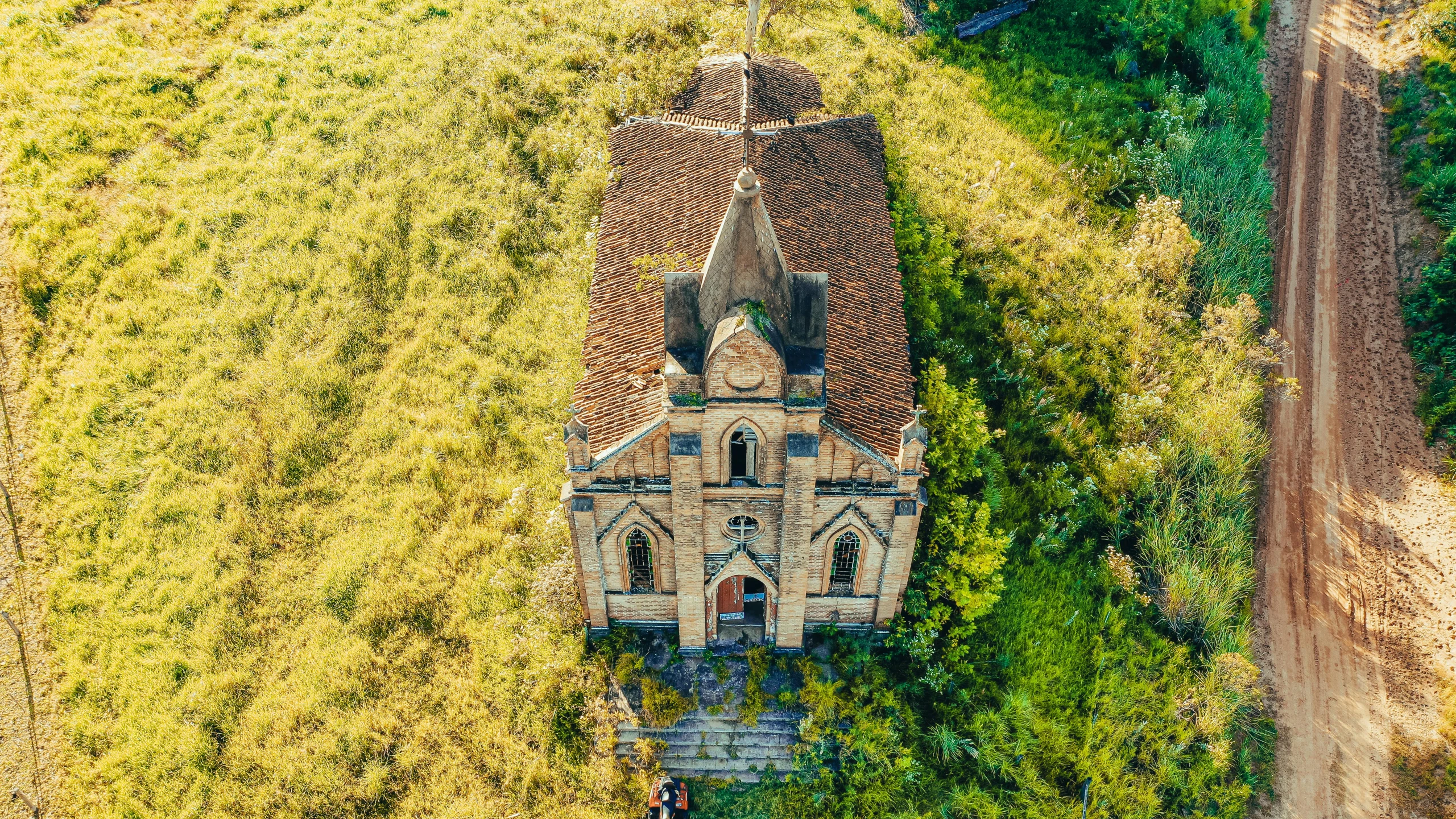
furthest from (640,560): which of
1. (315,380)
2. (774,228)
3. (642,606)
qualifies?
(315,380)

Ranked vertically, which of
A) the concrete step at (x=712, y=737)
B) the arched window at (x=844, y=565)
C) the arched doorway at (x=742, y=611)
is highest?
the arched window at (x=844, y=565)

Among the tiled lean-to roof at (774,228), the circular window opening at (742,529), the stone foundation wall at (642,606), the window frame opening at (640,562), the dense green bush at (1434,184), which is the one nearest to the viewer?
the circular window opening at (742,529)

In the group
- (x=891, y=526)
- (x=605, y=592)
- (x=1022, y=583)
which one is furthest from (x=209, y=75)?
(x=1022, y=583)

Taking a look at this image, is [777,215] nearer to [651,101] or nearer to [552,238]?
[552,238]

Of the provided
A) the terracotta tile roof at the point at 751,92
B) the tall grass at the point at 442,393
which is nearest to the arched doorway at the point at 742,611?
the tall grass at the point at 442,393

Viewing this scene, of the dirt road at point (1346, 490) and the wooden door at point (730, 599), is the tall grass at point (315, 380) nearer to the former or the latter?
the wooden door at point (730, 599)

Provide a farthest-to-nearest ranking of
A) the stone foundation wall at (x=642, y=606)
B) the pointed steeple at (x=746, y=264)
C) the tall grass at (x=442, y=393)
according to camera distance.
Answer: the stone foundation wall at (x=642, y=606) < the tall grass at (x=442, y=393) < the pointed steeple at (x=746, y=264)
